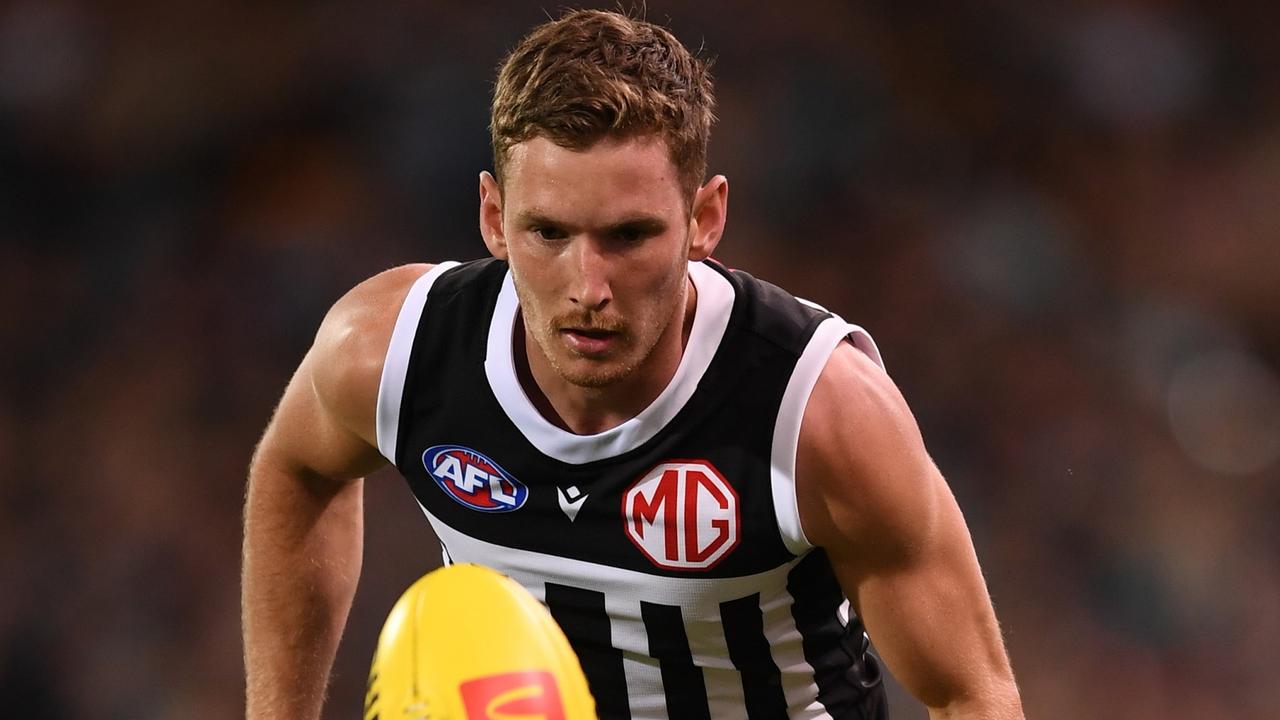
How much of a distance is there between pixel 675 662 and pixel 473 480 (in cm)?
45

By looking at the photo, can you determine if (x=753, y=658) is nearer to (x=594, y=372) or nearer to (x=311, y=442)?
(x=594, y=372)

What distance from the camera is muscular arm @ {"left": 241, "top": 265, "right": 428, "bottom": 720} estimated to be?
2.60 metres

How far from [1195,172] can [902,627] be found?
12.0ft

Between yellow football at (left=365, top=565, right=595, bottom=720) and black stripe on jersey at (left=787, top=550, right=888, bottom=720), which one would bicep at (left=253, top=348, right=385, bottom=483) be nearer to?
black stripe on jersey at (left=787, top=550, right=888, bottom=720)

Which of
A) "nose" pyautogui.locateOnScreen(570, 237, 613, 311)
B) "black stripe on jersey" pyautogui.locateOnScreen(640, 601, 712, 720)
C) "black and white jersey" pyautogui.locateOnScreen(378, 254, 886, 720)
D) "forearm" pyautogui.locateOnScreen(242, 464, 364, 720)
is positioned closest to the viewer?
"nose" pyautogui.locateOnScreen(570, 237, 613, 311)

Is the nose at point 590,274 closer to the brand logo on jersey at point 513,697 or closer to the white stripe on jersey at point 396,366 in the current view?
the white stripe on jersey at point 396,366

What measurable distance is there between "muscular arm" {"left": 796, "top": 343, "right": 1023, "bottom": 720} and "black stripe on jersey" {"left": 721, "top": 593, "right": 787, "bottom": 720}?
21 centimetres

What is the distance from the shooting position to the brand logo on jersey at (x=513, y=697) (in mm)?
1408

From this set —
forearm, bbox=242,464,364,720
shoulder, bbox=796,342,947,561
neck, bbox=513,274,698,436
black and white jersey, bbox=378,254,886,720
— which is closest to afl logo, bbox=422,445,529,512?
black and white jersey, bbox=378,254,886,720

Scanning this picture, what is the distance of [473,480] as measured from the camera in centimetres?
239

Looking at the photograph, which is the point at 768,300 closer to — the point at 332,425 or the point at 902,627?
the point at 902,627

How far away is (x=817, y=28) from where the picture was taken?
5.37 m

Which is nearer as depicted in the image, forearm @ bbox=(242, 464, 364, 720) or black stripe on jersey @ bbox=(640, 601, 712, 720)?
black stripe on jersey @ bbox=(640, 601, 712, 720)

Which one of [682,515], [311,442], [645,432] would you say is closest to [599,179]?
[645,432]
